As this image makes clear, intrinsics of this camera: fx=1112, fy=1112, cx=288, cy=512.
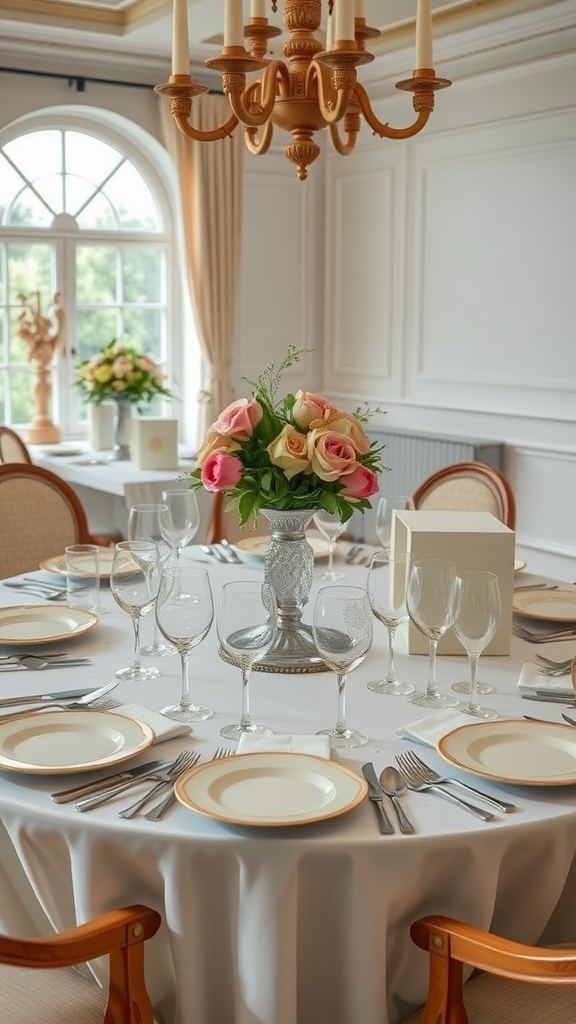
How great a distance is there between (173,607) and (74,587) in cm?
68

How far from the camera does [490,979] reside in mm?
1604

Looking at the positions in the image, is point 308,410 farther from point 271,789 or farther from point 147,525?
point 271,789

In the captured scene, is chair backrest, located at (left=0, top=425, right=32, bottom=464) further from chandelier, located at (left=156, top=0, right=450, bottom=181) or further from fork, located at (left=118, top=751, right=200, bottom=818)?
fork, located at (left=118, top=751, right=200, bottom=818)

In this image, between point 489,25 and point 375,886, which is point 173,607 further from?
Answer: point 489,25

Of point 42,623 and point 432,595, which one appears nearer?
point 432,595

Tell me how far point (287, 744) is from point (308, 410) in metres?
0.65

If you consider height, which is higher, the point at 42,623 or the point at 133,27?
the point at 133,27

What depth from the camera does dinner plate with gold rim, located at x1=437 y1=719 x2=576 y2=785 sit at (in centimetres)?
156

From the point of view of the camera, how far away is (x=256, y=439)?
2.06 meters

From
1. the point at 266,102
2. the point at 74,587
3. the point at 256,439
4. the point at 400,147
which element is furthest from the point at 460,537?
the point at 400,147

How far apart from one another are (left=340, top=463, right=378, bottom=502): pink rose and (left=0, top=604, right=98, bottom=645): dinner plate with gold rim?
1.99 ft

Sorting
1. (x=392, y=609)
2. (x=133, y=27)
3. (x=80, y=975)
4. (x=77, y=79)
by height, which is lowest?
(x=80, y=975)

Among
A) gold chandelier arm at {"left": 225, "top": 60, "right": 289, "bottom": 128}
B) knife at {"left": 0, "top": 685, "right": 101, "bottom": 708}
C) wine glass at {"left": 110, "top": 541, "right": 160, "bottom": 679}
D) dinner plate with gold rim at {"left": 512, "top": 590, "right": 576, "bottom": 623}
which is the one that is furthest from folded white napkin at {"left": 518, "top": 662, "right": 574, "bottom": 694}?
gold chandelier arm at {"left": 225, "top": 60, "right": 289, "bottom": 128}

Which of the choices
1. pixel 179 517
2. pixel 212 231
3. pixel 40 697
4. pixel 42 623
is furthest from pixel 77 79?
pixel 40 697
